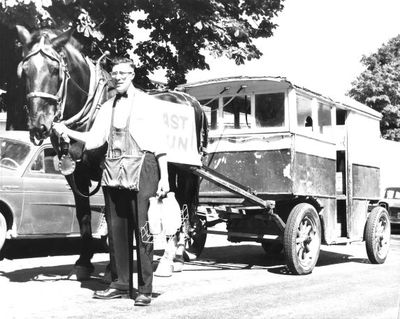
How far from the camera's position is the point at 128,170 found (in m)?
5.46

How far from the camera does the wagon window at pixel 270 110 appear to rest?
8.51 m

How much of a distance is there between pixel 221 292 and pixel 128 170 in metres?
1.88

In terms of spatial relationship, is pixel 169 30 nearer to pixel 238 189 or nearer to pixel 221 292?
pixel 238 189

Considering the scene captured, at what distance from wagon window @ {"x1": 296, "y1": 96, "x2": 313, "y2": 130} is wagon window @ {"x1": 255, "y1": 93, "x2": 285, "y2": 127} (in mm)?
265

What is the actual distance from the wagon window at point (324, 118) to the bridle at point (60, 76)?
175 inches

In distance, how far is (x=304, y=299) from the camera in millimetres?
6156

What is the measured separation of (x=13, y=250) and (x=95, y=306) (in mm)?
5644

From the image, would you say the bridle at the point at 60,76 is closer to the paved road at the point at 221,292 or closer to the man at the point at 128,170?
the man at the point at 128,170

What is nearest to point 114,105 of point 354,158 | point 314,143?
point 314,143

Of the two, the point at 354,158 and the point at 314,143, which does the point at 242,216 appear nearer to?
the point at 314,143

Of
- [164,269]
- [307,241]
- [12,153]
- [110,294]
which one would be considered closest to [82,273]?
[164,269]

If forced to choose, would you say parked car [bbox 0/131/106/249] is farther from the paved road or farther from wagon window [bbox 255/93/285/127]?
wagon window [bbox 255/93/285/127]

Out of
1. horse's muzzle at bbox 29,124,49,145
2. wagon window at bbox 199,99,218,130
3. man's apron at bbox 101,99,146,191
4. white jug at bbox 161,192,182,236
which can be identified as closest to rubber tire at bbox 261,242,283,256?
wagon window at bbox 199,99,218,130

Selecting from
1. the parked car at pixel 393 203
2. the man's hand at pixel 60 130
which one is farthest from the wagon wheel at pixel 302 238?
the parked car at pixel 393 203
